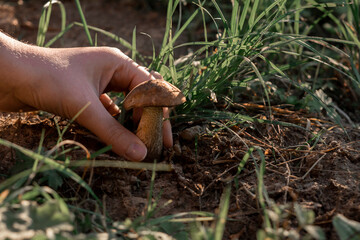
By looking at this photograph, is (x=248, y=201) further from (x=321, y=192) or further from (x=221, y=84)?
(x=221, y=84)

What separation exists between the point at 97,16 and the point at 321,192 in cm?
335

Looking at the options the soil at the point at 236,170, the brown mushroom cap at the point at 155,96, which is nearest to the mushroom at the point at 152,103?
the brown mushroom cap at the point at 155,96

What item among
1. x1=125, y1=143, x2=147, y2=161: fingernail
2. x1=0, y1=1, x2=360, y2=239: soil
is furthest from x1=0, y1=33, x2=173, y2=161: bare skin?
x1=0, y1=1, x2=360, y2=239: soil

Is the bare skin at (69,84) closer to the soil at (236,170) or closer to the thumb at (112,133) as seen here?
the thumb at (112,133)

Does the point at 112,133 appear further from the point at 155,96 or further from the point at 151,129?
the point at 155,96

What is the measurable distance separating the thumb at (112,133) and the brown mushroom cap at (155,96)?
0.17m

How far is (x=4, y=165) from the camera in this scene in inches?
66.6

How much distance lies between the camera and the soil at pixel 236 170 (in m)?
1.57

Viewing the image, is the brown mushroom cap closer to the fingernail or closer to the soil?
the fingernail

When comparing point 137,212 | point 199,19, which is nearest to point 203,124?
point 137,212

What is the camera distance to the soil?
61.8 inches

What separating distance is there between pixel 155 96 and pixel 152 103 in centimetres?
3

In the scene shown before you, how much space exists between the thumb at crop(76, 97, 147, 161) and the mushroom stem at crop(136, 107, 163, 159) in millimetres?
53

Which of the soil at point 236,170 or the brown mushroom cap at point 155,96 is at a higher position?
the brown mushroom cap at point 155,96
